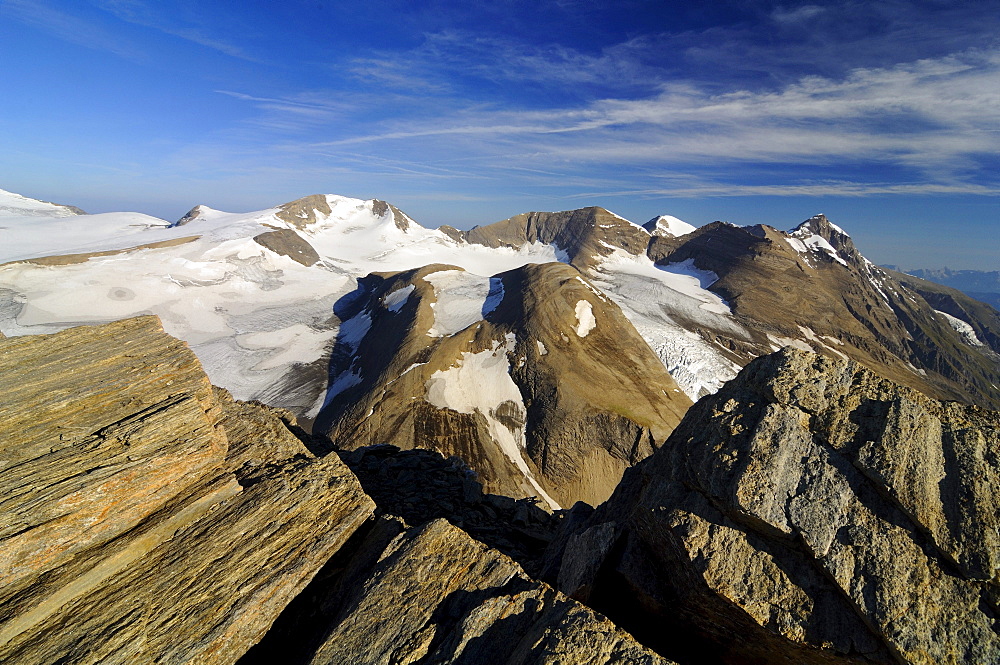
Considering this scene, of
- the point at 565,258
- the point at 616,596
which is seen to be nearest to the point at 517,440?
the point at 616,596

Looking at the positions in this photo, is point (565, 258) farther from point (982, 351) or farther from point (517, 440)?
point (982, 351)

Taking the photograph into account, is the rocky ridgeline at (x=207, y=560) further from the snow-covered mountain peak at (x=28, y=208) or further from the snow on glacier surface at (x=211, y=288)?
the snow-covered mountain peak at (x=28, y=208)

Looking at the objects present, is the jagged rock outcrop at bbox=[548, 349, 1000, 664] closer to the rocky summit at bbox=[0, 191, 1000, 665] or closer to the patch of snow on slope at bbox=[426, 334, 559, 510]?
the rocky summit at bbox=[0, 191, 1000, 665]

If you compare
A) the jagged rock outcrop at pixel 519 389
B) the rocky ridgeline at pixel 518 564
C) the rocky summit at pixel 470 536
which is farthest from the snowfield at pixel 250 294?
the rocky ridgeline at pixel 518 564

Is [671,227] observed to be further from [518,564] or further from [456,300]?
[518,564]

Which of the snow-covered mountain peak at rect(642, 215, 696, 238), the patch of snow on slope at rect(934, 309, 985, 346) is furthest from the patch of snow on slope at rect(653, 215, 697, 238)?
the patch of snow on slope at rect(934, 309, 985, 346)

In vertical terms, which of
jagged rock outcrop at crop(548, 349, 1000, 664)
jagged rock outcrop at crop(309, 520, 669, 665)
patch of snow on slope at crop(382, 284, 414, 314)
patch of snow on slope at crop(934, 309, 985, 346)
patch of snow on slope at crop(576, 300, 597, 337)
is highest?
jagged rock outcrop at crop(548, 349, 1000, 664)
